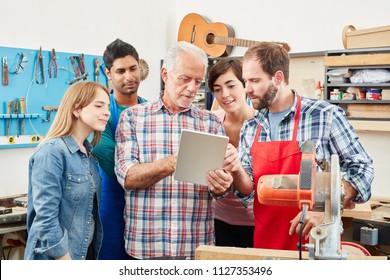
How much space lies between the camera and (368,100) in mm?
3779

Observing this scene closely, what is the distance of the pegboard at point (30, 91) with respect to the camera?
3.69m

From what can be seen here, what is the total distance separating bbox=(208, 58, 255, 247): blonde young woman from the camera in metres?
2.30

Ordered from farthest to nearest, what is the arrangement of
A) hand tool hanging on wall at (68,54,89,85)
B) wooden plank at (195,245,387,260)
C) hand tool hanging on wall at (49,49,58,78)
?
hand tool hanging on wall at (68,54,89,85), hand tool hanging on wall at (49,49,58,78), wooden plank at (195,245,387,260)

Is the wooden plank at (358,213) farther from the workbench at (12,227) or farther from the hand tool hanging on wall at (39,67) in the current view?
the hand tool hanging on wall at (39,67)

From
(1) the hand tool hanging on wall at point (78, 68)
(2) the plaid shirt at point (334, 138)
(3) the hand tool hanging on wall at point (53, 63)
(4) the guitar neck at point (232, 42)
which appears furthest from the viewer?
(4) the guitar neck at point (232, 42)

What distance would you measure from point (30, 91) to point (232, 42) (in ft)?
5.89

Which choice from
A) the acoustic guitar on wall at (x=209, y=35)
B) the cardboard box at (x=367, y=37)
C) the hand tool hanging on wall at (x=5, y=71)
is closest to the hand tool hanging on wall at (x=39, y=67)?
the hand tool hanging on wall at (x=5, y=71)

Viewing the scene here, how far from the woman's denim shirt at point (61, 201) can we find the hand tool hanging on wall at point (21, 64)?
6.47 ft

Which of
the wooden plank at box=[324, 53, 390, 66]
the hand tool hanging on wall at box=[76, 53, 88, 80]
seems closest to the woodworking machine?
the wooden plank at box=[324, 53, 390, 66]

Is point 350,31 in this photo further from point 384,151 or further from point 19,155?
point 19,155

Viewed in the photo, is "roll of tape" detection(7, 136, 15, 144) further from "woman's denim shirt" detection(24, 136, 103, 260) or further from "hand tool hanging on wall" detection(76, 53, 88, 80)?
"woman's denim shirt" detection(24, 136, 103, 260)

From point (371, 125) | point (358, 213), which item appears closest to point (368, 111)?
point (371, 125)

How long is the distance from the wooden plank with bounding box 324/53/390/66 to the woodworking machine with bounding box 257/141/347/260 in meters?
2.55

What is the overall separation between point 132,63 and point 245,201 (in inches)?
35.7
